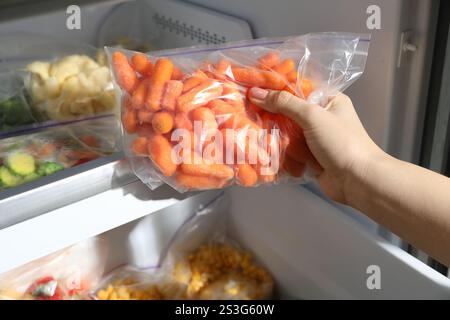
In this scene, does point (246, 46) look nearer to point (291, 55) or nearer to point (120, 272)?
point (291, 55)

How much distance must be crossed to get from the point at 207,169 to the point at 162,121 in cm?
9

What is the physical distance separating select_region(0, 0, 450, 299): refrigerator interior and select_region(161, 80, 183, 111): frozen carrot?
13 cm

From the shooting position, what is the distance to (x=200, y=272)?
3.74 feet

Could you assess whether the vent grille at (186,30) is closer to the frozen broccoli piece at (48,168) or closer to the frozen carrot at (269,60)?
the frozen carrot at (269,60)

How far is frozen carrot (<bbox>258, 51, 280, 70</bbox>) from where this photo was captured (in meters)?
0.72

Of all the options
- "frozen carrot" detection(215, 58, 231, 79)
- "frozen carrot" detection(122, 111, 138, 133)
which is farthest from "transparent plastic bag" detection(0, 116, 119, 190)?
"frozen carrot" detection(215, 58, 231, 79)

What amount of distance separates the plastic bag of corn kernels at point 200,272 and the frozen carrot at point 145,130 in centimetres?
49

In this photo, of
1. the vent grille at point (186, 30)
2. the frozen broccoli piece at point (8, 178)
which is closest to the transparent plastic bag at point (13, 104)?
the frozen broccoli piece at point (8, 178)

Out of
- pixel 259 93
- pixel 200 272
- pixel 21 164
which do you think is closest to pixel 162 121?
pixel 259 93

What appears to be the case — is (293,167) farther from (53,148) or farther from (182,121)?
(53,148)

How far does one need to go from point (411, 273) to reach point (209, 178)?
0.34m

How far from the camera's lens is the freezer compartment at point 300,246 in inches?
31.5

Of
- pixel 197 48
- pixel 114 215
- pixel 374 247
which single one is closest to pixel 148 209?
pixel 114 215

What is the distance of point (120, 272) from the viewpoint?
1.11 m
